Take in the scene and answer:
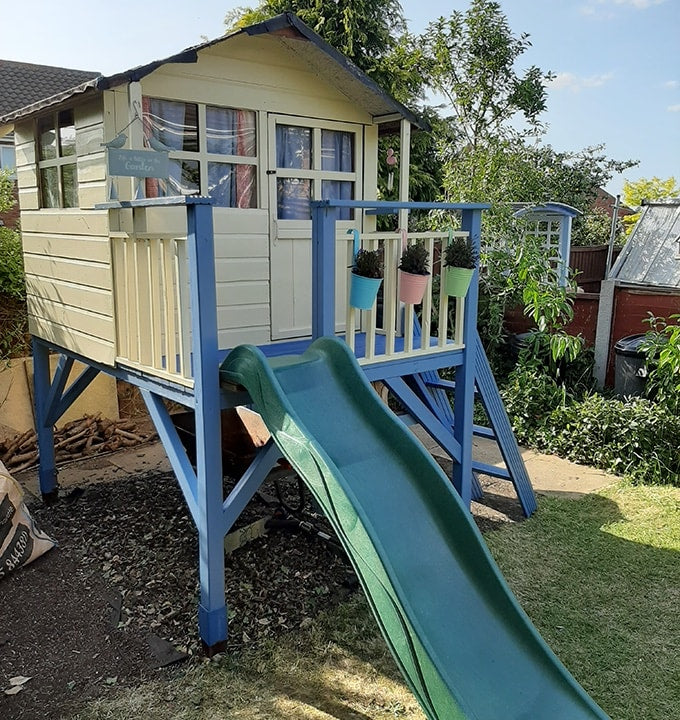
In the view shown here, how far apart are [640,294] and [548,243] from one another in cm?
319

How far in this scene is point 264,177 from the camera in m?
4.56

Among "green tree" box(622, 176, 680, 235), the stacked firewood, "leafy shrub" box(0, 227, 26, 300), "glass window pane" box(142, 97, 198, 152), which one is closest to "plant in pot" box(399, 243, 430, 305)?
"glass window pane" box(142, 97, 198, 152)

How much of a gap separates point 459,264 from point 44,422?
3409 millimetres

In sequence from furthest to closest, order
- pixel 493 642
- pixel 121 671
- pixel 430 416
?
pixel 430 416 → pixel 121 671 → pixel 493 642

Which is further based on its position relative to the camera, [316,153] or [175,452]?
[316,153]

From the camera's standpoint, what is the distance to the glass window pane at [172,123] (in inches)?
158

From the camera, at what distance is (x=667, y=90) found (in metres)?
14.3

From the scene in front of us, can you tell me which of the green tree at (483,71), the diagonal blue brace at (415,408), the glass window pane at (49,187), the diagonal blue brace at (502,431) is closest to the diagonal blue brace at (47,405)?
the glass window pane at (49,187)

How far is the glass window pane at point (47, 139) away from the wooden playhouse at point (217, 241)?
13 mm

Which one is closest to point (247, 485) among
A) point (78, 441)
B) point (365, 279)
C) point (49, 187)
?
point (365, 279)

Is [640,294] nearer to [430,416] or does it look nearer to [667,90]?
[430,416]

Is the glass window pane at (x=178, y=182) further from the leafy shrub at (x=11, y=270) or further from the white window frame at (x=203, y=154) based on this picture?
the leafy shrub at (x=11, y=270)

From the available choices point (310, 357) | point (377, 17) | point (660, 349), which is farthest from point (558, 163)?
point (310, 357)

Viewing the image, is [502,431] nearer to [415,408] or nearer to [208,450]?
[415,408]
